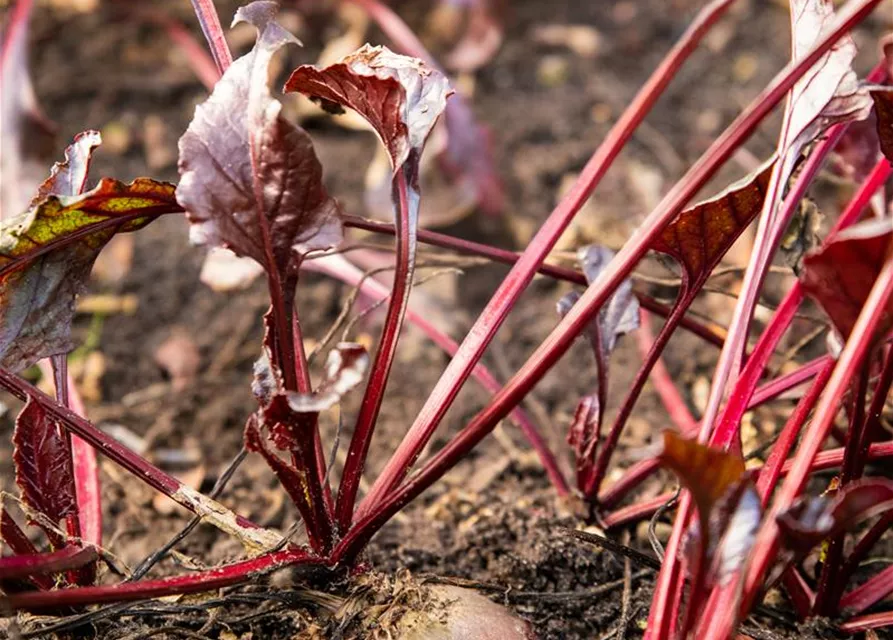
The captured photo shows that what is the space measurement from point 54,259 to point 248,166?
0.83 ft

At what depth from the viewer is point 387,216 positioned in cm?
184

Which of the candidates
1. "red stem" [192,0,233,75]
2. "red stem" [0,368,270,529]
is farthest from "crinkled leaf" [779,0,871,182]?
"red stem" [0,368,270,529]

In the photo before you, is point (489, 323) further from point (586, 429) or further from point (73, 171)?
point (73, 171)

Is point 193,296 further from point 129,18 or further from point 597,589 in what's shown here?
point 597,589

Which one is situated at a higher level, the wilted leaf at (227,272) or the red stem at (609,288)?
the red stem at (609,288)

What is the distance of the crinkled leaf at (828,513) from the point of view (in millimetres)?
699

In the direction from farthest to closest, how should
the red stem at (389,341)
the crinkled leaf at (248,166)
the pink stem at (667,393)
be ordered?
1. the pink stem at (667,393)
2. the red stem at (389,341)
3. the crinkled leaf at (248,166)

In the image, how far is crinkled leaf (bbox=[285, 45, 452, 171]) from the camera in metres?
0.89

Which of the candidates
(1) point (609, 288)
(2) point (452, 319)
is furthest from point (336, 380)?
(2) point (452, 319)

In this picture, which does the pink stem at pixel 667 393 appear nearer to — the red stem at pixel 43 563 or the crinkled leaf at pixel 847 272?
the crinkled leaf at pixel 847 272

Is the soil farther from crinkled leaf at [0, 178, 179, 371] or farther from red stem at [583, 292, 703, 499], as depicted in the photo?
crinkled leaf at [0, 178, 179, 371]

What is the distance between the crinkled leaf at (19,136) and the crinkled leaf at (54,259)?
0.79m

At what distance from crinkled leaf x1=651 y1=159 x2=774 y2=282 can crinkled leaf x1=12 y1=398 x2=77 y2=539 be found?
0.61m

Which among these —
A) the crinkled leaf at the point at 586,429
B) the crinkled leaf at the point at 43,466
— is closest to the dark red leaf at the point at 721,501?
the crinkled leaf at the point at 586,429
